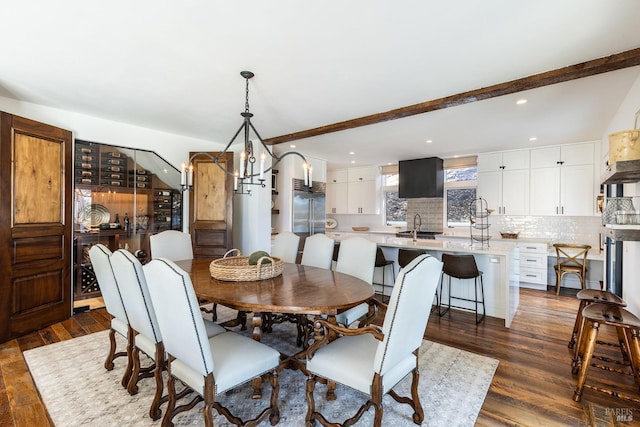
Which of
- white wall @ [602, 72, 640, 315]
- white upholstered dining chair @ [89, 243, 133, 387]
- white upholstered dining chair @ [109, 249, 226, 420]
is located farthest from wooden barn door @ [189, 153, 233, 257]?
white wall @ [602, 72, 640, 315]

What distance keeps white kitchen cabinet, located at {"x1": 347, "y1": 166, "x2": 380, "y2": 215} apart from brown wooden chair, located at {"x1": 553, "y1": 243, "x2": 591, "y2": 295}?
11.8 feet

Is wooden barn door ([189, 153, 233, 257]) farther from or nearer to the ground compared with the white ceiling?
nearer to the ground

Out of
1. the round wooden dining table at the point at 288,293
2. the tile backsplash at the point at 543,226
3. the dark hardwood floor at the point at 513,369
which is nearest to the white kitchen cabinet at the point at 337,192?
the tile backsplash at the point at 543,226

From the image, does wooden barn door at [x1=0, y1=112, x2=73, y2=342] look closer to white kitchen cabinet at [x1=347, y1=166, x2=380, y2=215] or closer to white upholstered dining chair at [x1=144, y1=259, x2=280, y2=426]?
white upholstered dining chair at [x1=144, y1=259, x2=280, y2=426]

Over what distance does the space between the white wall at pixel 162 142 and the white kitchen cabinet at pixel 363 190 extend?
3.04 metres

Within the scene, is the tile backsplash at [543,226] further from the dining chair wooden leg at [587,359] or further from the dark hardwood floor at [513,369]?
the dining chair wooden leg at [587,359]

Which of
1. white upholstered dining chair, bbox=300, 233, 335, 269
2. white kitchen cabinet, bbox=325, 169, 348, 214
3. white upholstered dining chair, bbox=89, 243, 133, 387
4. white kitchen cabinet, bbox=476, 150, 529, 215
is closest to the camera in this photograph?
white upholstered dining chair, bbox=89, 243, 133, 387

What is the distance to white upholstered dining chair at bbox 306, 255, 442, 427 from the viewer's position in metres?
1.45

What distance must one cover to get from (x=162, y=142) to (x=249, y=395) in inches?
155

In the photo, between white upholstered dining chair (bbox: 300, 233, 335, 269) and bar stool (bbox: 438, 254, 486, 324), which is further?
bar stool (bbox: 438, 254, 486, 324)

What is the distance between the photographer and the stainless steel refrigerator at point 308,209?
5902 mm

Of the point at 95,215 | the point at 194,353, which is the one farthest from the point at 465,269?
the point at 95,215

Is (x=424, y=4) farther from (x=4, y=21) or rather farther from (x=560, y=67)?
(x=4, y=21)

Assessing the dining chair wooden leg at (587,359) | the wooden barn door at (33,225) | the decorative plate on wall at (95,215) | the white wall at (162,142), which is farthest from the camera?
the decorative plate on wall at (95,215)
